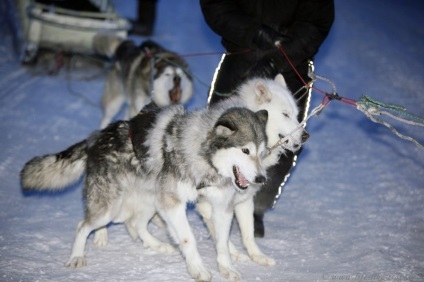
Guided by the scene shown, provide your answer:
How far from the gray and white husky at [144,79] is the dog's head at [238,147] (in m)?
2.20

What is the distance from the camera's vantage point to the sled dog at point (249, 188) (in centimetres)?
312

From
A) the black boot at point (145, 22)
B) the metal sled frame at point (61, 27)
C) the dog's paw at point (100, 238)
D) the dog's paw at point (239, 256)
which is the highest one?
the dog's paw at point (239, 256)

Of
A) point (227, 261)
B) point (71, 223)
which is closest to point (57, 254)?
point (71, 223)

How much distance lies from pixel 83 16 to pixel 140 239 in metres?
6.14

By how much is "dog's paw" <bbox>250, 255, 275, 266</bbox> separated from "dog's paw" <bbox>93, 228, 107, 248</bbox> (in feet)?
3.63

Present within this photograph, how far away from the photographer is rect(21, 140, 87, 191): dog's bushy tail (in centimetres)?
334

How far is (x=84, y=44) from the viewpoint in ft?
28.6

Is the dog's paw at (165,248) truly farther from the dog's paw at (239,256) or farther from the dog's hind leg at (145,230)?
the dog's paw at (239,256)

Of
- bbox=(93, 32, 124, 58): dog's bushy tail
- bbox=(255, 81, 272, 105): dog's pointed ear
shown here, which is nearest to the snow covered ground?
bbox=(93, 32, 124, 58): dog's bushy tail

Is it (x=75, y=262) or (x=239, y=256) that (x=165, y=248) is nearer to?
(x=239, y=256)

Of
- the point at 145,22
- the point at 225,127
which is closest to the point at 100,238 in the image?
the point at 225,127

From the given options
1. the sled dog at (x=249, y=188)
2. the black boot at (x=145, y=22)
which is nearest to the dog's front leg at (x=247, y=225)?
the sled dog at (x=249, y=188)

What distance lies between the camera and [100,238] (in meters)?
3.52

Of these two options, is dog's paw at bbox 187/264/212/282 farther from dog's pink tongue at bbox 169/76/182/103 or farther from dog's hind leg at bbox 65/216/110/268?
dog's pink tongue at bbox 169/76/182/103
